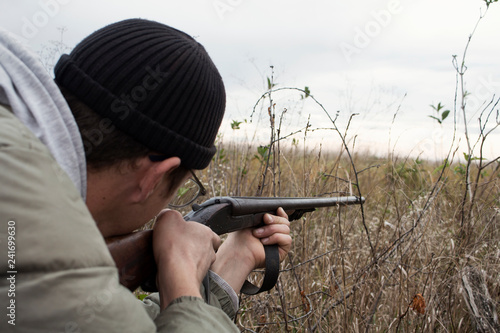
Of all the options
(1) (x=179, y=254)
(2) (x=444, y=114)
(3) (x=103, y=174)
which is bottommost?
(1) (x=179, y=254)

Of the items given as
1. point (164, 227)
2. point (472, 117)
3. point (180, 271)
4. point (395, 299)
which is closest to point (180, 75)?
point (164, 227)

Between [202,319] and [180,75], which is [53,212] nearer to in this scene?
[202,319]

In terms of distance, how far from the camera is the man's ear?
1571 mm

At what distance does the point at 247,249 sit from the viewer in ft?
8.17

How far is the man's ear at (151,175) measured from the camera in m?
1.57

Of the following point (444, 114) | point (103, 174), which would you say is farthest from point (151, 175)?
point (444, 114)

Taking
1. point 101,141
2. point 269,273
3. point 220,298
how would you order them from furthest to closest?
point 269,273 < point 220,298 < point 101,141

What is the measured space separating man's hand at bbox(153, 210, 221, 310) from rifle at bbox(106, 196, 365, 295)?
0.07m

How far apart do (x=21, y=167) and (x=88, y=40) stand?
0.83 meters

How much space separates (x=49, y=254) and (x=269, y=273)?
168cm

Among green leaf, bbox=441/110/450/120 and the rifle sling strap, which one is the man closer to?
the rifle sling strap

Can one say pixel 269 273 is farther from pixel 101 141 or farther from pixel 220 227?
pixel 101 141

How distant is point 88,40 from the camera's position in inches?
65.5

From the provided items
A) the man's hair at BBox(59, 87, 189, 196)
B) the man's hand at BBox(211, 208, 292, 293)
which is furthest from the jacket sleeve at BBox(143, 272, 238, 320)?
the man's hair at BBox(59, 87, 189, 196)
